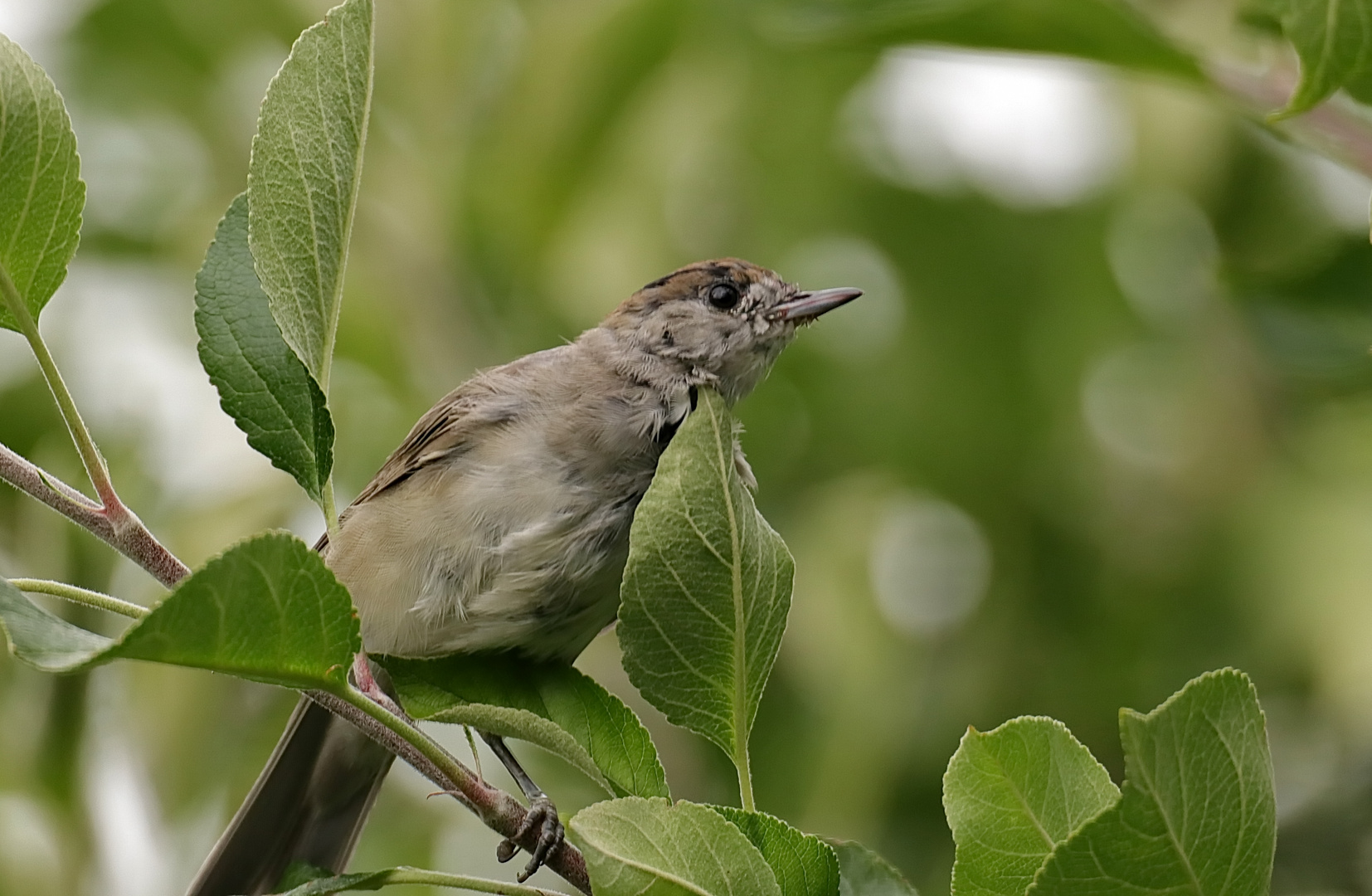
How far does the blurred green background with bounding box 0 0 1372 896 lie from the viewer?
150 inches

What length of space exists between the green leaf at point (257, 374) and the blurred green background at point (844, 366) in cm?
174

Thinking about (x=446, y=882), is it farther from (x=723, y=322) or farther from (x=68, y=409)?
(x=723, y=322)

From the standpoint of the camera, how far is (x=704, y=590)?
189 centimetres

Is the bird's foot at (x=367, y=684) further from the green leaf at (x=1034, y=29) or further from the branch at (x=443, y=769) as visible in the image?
the green leaf at (x=1034, y=29)

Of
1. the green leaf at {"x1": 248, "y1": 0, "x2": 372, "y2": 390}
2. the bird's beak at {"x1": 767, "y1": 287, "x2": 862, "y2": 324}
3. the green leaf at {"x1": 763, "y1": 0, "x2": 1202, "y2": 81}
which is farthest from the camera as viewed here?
the bird's beak at {"x1": 767, "y1": 287, "x2": 862, "y2": 324}

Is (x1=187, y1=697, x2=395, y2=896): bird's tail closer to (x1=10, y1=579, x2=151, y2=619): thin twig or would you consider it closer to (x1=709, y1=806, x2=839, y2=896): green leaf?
(x1=10, y1=579, x2=151, y2=619): thin twig

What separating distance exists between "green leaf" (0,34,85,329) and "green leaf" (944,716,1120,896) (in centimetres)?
127

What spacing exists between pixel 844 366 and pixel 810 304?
69cm

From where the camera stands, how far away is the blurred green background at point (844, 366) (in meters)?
3.81

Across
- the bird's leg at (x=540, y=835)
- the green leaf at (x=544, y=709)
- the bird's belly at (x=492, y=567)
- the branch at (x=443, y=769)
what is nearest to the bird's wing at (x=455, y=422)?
the bird's belly at (x=492, y=567)

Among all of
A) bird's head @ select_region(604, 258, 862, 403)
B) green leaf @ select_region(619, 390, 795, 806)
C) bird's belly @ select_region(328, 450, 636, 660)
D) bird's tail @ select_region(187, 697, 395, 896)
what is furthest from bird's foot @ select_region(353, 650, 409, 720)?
bird's head @ select_region(604, 258, 862, 403)

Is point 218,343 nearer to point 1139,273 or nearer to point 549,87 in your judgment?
point 549,87

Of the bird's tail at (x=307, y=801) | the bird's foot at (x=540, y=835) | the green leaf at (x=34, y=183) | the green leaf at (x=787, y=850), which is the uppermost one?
the green leaf at (x=34, y=183)

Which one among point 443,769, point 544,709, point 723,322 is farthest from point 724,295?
point 443,769
